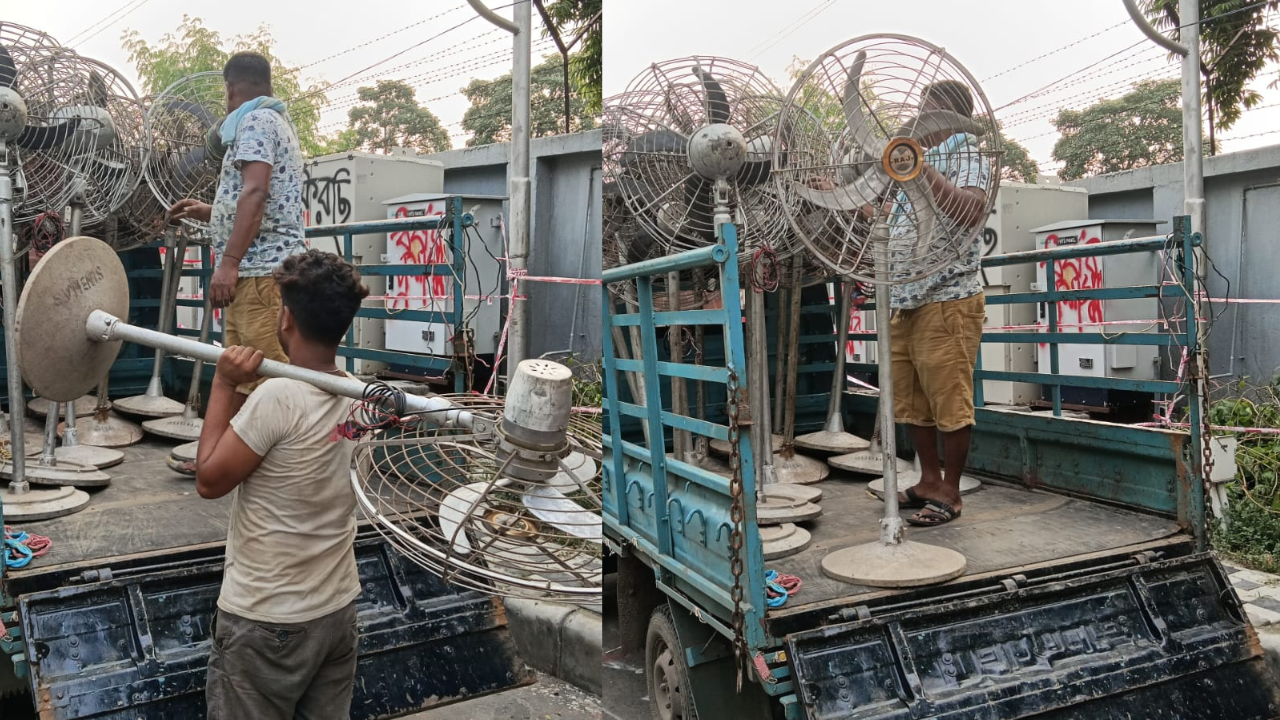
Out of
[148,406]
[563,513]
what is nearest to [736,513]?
[563,513]

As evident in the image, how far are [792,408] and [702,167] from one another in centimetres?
176

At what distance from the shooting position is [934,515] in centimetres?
328

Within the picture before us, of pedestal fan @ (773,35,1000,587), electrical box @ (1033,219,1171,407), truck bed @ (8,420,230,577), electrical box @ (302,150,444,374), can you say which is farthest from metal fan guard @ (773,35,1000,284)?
electrical box @ (1033,219,1171,407)

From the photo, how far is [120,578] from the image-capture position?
2.45m

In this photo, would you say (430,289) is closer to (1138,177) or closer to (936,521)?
(936,521)

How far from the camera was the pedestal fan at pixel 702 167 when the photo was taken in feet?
10.2

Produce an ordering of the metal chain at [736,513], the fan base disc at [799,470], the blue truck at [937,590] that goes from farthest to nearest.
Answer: the fan base disc at [799,470] < the blue truck at [937,590] < the metal chain at [736,513]

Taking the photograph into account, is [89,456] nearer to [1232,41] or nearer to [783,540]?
[783,540]

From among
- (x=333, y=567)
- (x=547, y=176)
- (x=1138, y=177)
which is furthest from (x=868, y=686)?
(x=1138, y=177)

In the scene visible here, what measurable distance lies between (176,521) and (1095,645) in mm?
2786

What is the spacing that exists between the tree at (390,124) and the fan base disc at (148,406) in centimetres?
156

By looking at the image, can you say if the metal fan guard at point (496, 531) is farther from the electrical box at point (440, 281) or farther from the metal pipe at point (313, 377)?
the electrical box at point (440, 281)

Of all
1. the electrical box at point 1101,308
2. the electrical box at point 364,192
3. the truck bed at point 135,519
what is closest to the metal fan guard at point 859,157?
the electrical box at point 364,192

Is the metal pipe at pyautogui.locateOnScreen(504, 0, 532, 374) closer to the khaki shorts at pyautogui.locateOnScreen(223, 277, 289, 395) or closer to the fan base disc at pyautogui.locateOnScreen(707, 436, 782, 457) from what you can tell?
the khaki shorts at pyautogui.locateOnScreen(223, 277, 289, 395)
